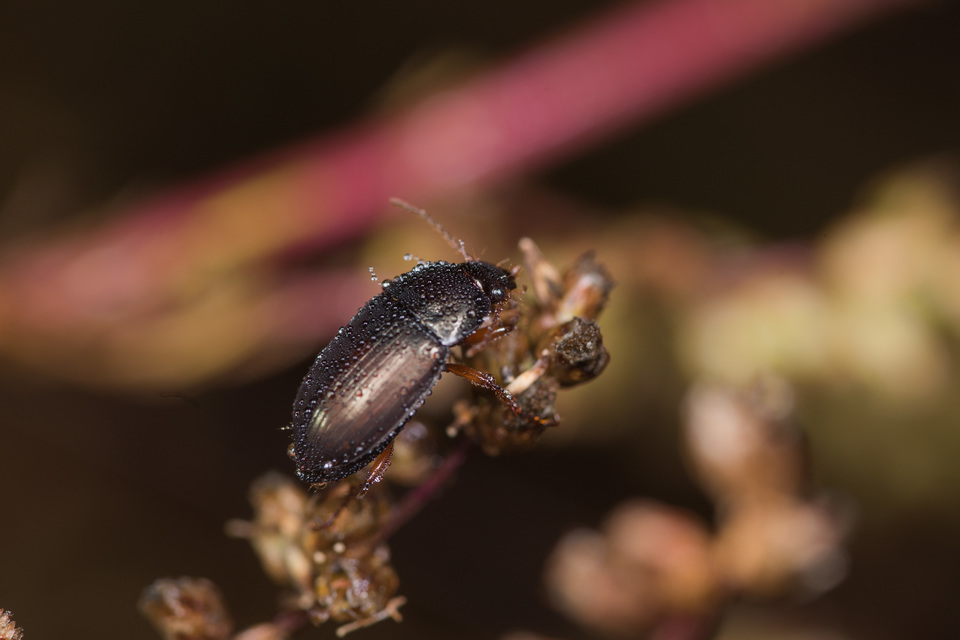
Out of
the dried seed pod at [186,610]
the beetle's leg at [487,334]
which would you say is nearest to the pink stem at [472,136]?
the beetle's leg at [487,334]

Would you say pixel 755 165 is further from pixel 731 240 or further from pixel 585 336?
pixel 585 336

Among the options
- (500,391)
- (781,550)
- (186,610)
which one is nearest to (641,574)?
(781,550)

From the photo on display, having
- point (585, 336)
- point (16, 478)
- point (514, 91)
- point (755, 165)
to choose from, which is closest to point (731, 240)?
point (755, 165)

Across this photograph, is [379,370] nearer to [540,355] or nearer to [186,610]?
[540,355]

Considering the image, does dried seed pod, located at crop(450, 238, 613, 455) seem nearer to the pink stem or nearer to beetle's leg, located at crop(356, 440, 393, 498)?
beetle's leg, located at crop(356, 440, 393, 498)

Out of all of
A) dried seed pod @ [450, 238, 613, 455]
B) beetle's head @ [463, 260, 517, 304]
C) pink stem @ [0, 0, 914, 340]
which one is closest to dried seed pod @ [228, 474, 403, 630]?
dried seed pod @ [450, 238, 613, 455]

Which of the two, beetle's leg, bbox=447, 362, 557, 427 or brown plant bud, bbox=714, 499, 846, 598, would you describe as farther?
brown plant bud, bbox=714, 499, 846, 598
